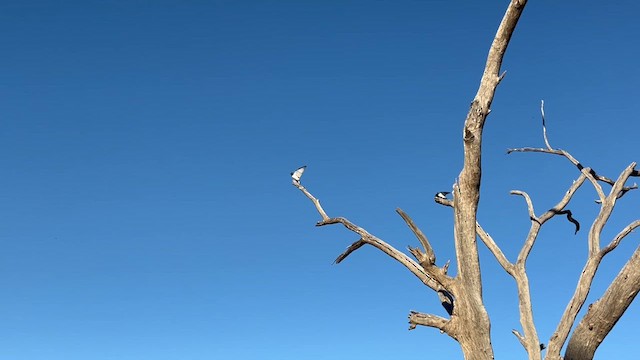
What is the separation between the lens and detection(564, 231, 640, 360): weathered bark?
6.15 m

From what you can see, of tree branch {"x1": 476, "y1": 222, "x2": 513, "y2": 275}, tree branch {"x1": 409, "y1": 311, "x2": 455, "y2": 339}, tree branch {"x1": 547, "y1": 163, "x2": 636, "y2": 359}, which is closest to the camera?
tree branch {"x1": 409, "y1": 311, "x2": 455, "y2": 339}

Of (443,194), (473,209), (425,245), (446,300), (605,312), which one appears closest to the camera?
(605,312)

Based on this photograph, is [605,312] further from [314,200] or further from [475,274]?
[314,200]

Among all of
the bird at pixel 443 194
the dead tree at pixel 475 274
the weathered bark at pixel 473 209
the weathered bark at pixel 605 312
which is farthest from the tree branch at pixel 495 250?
the weathered bark at pixel 605 312

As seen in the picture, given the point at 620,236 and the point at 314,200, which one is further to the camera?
the point at 314,200

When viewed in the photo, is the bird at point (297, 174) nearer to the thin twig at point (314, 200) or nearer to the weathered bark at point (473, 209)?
the thin twig at point (314, 200)

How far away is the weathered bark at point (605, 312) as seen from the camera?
615 cm

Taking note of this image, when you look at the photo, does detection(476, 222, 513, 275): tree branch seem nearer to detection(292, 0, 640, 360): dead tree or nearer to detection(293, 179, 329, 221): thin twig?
detection(292, 0, 640, 360): dead tree

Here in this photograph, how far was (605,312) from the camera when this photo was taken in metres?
6.30

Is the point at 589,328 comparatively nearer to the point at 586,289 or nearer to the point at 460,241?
the point at 460,241

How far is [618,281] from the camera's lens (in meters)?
6.24

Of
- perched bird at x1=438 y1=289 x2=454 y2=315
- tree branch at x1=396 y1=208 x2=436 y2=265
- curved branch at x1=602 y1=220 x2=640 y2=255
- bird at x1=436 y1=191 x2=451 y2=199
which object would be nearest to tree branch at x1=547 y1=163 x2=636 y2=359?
curved branch at x1=602 y1=220 x2=640 y2=255

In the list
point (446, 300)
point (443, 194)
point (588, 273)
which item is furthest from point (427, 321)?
point (588, 273)

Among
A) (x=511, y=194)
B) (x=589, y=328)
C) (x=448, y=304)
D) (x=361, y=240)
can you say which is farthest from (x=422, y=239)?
(x=511, y=194)
